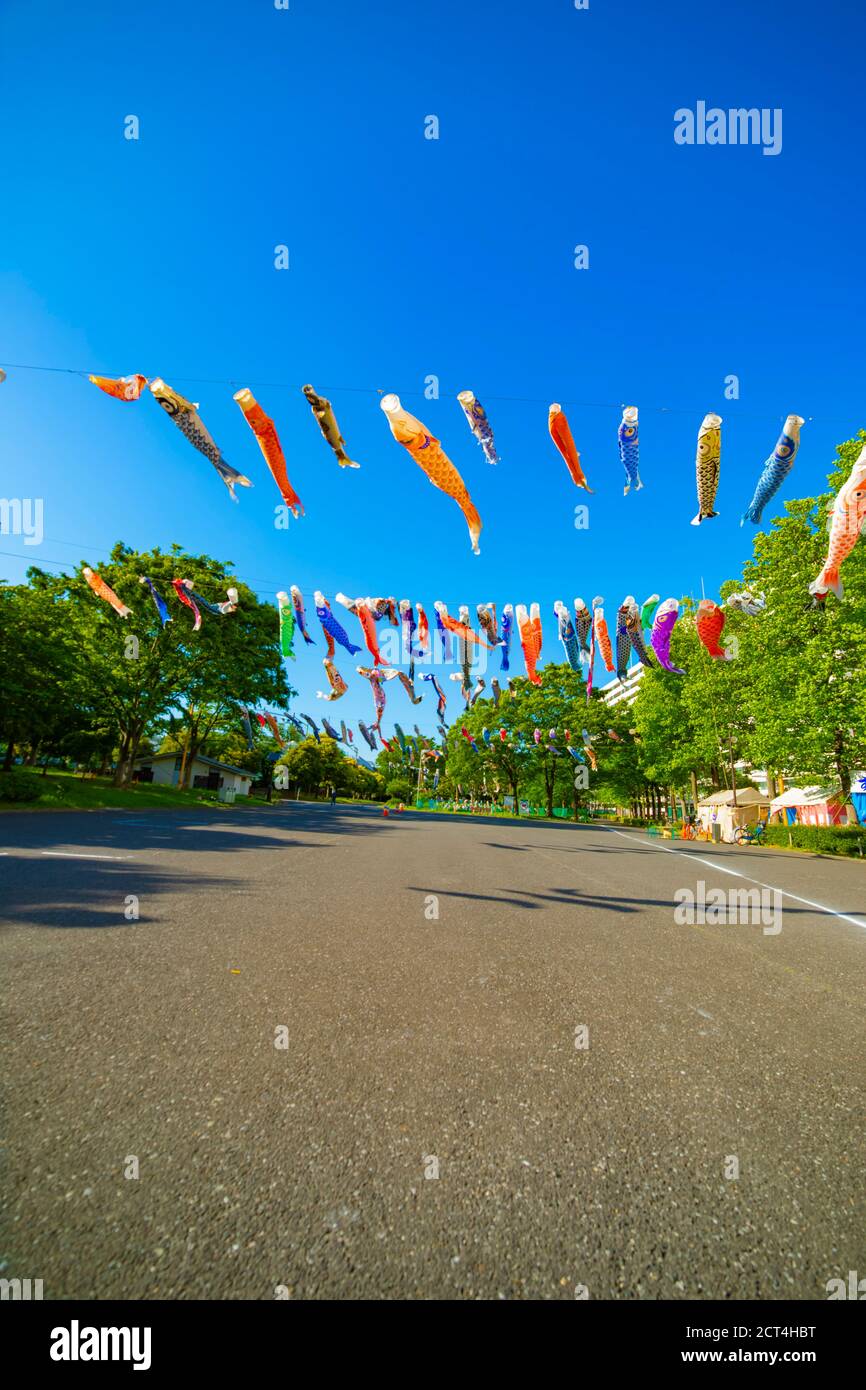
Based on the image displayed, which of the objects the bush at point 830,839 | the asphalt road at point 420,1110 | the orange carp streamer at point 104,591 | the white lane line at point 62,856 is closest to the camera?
the asphalt road at point 420,1110

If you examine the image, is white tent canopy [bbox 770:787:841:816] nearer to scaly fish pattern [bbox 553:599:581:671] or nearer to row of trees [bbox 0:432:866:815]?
row of trees [bbox 0:432:866:815]

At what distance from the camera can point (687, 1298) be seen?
1478mm

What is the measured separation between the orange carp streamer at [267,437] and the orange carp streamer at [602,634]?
29.9 feet

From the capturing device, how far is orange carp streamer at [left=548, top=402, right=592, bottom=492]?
8219 millimetres

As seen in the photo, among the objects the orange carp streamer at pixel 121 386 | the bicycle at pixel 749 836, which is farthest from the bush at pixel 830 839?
the orange carp streamer at pixel 121 386

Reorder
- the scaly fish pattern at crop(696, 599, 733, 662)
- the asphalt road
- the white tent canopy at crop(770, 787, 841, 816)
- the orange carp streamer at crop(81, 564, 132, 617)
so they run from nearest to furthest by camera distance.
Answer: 1. the asphalt road
2. the scaly fish pattern at crop(696, 599, 733, 662)
3. the orange carp streamer at crop(81, 564, 132, 617)
4. the white tent canopy at crop(770, 787, 841, 816)

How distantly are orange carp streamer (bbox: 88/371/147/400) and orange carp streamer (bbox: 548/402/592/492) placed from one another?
6.59 m

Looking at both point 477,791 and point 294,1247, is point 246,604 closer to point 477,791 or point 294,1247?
point 294,1247

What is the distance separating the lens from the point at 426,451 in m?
7.94

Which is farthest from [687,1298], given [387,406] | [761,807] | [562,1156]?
[761,807]

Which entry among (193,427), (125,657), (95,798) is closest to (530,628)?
(193,427)

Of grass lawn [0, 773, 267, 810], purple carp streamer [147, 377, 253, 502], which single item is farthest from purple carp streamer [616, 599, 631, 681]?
grass lawn [0, 773, 267, 810]

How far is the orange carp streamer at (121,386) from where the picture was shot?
786 centimetres

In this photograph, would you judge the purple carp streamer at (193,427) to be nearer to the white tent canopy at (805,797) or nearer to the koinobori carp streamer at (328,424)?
the koinobori carp streamer at (328,424)
